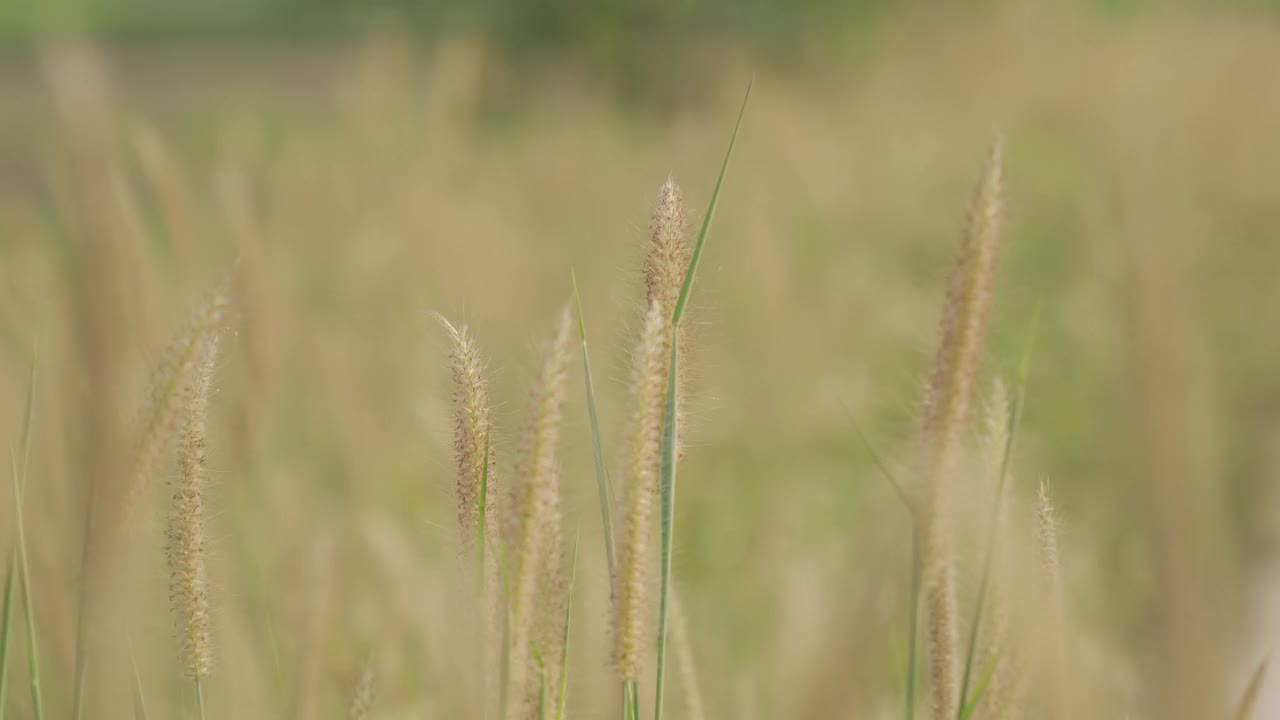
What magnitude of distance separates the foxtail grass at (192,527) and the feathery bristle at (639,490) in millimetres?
160

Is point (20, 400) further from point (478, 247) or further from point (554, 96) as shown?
point (554, 96)

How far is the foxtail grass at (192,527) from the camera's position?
447mm

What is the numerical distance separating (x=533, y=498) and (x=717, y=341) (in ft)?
6.03

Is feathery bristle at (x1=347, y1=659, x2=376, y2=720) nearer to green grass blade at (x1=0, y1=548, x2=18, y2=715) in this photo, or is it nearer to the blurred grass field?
the blurred grass field

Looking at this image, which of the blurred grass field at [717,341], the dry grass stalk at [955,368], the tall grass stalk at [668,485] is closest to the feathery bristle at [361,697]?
the blurred grass field at [717,341]

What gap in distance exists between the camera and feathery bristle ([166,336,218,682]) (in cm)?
45

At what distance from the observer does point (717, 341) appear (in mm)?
2254

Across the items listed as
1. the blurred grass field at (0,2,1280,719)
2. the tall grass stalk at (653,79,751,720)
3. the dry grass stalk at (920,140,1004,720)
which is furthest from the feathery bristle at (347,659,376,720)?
the dry grass stalk at (920,140,1004,720)

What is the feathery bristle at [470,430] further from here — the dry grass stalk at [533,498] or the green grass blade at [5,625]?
the green grass blade at [5,625]

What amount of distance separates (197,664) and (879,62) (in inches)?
295

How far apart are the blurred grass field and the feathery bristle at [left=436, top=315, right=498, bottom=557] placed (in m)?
0.04

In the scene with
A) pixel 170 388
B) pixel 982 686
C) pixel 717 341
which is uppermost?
pixel 717 341

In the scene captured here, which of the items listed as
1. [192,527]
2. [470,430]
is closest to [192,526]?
[192,527]

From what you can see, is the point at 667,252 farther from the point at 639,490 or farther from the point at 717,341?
the point at 717,341
